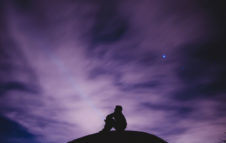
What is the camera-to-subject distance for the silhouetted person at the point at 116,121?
7.82 m

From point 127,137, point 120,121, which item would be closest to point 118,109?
point 120,121

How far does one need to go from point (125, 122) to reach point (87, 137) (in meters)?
2.10

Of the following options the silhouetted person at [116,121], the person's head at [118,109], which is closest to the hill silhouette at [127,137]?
the silhouetted person at [116,121]

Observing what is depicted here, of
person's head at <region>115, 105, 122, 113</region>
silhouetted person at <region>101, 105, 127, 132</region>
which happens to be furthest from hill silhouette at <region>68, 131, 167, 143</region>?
person's head at <region>115, 105, 122, 113</region>

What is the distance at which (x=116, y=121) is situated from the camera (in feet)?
25.9

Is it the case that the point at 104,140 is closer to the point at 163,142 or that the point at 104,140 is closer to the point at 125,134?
the point at 125,134

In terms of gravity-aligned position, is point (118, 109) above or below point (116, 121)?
above

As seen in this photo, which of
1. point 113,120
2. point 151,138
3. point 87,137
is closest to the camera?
point 151,138

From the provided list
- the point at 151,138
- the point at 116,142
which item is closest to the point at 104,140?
the point at 116,142

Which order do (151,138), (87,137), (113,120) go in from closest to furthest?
1. (151,138)
2. (87,137)
3. (113,120)

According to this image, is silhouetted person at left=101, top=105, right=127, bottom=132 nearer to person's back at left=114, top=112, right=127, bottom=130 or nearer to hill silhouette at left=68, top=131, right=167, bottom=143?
person's back at left=114, top=112, right=127, bottom=130

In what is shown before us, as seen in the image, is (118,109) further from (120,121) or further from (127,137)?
(127,137)

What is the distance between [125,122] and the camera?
26.4 ft

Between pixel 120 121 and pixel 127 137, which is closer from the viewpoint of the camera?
pixel 127 137
